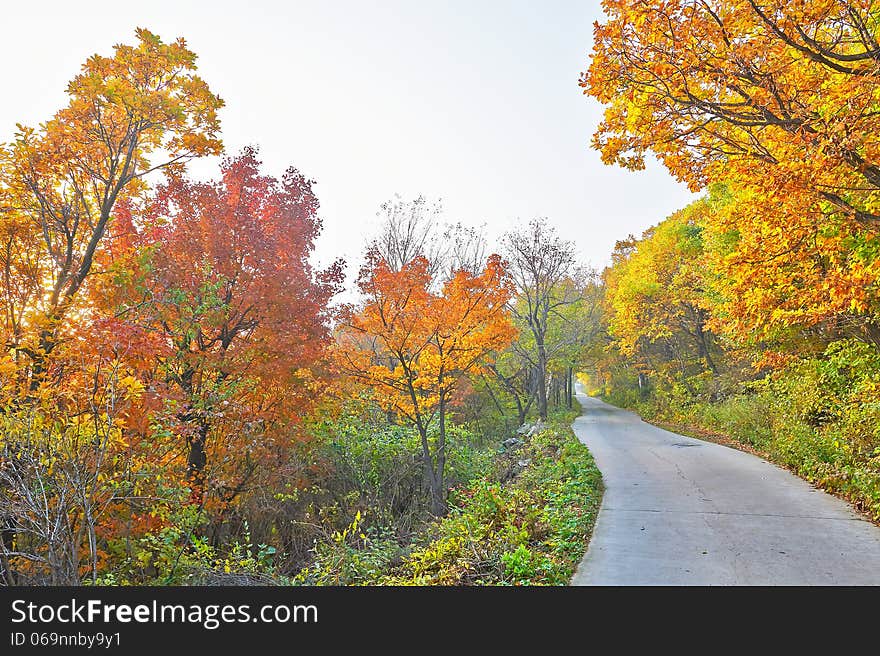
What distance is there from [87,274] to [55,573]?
411cm

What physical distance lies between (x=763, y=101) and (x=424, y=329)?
691cm

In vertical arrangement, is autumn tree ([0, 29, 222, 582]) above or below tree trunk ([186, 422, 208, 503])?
above

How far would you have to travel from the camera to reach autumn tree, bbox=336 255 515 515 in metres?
9.77

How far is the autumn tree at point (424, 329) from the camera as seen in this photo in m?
9.77

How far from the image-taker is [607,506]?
6.64 m

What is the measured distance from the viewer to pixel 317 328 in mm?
8781

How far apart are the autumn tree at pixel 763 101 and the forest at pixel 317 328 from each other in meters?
0.03

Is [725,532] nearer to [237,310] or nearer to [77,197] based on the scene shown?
[237,310]

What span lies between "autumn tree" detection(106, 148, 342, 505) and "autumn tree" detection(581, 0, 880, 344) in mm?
6126

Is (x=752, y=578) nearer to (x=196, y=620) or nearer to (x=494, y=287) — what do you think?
(x=196, y=620)

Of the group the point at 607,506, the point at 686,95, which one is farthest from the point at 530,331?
the point at 686,95

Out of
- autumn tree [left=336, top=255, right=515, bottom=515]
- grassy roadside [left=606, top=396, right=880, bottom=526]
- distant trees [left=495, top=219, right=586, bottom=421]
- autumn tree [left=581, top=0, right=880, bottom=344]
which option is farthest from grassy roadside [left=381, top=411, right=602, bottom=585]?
distant trees [left=495, top=219, right=586, bottom=421]

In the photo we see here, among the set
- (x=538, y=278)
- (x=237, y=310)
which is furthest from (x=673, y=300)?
(x=237, y=310)

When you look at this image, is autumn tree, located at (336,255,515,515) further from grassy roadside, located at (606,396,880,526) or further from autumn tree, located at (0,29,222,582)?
grassy roadside, located at (606,396,880,526)
